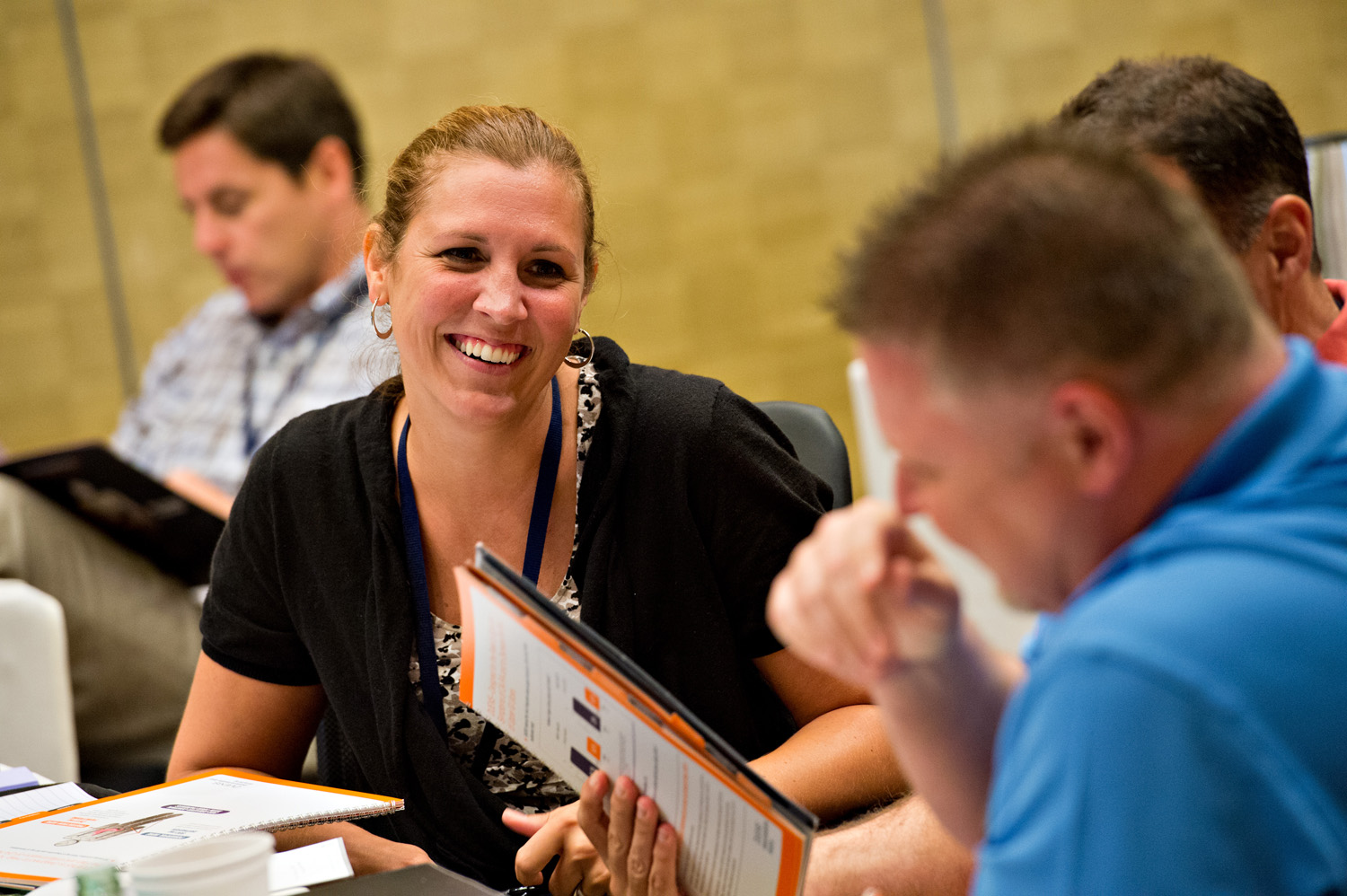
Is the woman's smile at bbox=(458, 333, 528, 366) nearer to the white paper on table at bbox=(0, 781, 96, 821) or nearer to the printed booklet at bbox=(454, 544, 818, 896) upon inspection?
the printed booklet at bbox=(454, 544, 818, 896)

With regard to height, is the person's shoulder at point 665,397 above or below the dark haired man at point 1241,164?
below

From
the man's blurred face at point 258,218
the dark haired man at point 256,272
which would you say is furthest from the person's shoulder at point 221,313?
the man's blurred face at point 258,218

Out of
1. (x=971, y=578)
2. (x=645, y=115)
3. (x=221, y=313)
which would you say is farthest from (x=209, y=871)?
(x=645, y=115)

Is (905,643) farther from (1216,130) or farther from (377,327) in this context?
(377,327)

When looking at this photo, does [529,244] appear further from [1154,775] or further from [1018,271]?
[1154,775]

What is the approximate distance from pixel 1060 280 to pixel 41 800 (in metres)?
1.16

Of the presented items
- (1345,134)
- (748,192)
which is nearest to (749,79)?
(748,192)

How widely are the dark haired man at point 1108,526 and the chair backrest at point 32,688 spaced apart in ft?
4.97

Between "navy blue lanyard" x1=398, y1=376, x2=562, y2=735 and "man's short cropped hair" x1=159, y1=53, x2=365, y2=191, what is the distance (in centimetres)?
185

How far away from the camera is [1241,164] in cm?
128

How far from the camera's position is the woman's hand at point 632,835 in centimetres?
98

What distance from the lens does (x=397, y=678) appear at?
1371mm

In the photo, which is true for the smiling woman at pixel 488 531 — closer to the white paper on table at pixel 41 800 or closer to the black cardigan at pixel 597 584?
the black cardigan at pixel 597 584

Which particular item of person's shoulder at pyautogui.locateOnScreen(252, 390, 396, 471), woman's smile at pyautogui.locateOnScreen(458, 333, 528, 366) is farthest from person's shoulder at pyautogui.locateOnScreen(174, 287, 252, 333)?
woman's smile at pyautogui.locateOnScreen(458, 333, 528, 366)
